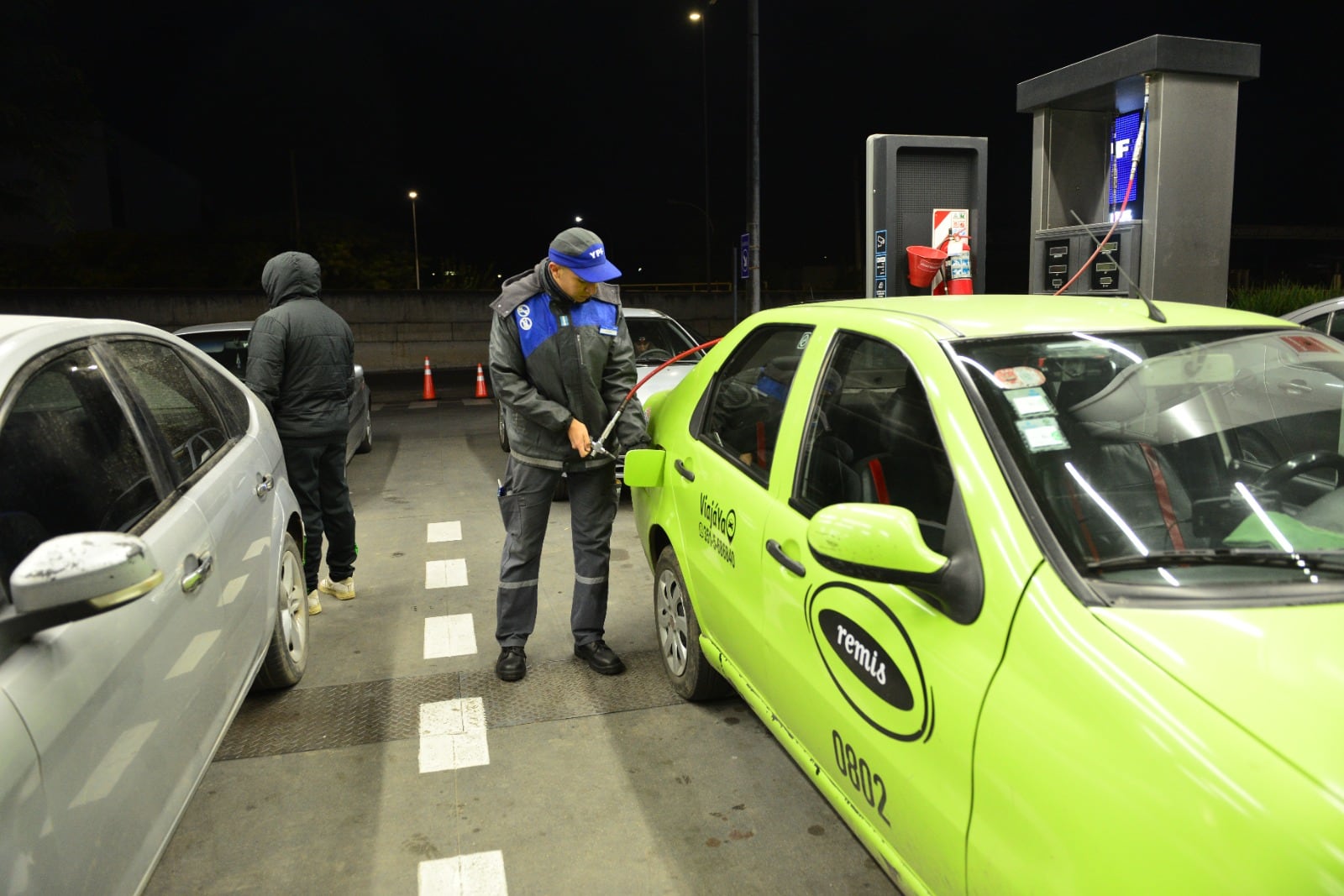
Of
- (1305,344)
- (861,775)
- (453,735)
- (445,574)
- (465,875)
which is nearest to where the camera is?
(861,775)

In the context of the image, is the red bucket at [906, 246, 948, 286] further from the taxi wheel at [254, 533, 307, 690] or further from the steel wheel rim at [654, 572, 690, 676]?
the taxi wheel at [254, 533, 307, 690]

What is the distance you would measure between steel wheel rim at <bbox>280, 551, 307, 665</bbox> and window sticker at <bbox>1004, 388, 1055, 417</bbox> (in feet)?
9.29

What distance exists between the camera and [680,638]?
12.6 ft

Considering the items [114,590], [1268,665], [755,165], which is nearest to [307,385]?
[114,590]

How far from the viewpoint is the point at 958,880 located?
1.79 m

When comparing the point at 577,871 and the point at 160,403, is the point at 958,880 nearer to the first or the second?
the point at 577,871

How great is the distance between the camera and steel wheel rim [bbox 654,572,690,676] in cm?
375

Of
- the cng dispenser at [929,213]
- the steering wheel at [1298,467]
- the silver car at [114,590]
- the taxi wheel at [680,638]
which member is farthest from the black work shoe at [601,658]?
the cng dispenser at [929,213]

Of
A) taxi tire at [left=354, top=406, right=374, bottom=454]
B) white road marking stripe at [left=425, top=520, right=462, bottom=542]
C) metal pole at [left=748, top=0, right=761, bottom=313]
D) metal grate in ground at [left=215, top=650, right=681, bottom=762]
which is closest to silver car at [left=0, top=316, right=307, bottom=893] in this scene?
metal grate in ground at [left=215, top=650, right=681, bottom=762]

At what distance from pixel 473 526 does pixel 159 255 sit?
23765 millimetres

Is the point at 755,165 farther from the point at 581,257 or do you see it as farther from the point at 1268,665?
the point at 1268,665

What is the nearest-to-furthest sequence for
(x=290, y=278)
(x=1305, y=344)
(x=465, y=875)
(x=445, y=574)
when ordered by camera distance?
(x=1305, y=344) < (x=465, y=875) < (x=290, y=278) < (x=445, y=574)

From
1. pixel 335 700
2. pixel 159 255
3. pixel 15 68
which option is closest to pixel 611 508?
pixel 335 700

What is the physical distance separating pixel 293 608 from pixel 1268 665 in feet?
11.7
